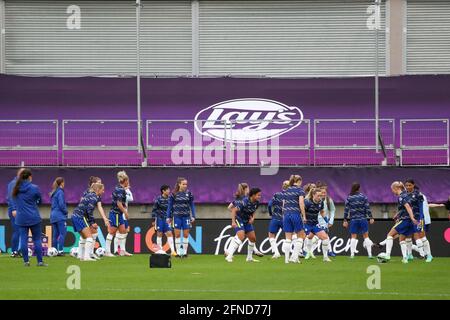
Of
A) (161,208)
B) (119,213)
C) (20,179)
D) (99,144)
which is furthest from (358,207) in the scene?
(20,179)

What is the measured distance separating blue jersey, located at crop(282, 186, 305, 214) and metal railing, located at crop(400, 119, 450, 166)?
8.63 m

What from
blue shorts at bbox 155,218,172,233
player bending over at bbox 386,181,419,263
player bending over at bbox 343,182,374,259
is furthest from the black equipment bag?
player bending over at bbox 343,182,374,259

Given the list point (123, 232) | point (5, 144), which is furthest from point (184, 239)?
point (5, 144)

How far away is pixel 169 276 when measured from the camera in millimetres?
22422

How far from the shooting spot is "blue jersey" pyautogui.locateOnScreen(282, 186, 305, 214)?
88.8ft

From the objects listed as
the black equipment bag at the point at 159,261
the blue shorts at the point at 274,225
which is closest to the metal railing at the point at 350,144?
the blue shorts at the point at 274,225

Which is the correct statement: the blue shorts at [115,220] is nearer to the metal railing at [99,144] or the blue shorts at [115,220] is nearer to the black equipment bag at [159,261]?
the metal railing at [99,144]

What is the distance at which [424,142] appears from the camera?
3509 centimetres

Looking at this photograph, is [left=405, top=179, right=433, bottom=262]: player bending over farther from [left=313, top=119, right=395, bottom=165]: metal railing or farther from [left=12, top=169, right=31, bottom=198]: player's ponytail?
[left=12, top=169, right=31, bottom=198]: player's ponytail

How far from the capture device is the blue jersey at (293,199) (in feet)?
88.8

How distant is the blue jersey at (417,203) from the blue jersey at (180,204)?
611 centimetres
